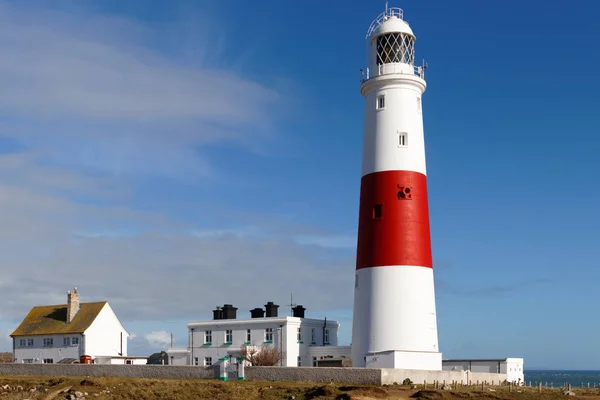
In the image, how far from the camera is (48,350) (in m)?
68.0

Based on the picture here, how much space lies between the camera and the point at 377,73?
147 feet

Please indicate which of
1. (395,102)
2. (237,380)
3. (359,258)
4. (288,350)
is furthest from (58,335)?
(395,102)

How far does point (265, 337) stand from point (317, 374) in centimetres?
1562

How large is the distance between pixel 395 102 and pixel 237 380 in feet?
56.9

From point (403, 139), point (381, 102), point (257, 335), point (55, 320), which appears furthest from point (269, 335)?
point (55, 320)

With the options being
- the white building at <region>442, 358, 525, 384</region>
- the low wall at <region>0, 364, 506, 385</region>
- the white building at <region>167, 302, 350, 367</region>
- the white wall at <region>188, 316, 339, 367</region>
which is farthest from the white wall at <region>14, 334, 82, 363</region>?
the white building at <region>442, 358, 525, 384</region>

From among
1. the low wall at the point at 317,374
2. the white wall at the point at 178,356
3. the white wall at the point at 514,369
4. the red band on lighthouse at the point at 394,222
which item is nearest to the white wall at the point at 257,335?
the white wall at the point at 178,356

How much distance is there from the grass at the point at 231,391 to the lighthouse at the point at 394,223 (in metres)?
4.07

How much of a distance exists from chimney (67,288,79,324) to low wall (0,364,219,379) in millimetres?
12212

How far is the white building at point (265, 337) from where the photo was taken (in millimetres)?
55250

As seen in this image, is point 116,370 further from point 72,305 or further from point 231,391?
point 72,305

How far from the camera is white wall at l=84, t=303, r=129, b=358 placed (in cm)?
6644

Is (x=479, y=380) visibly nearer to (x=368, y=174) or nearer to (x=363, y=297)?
(x=363, y=297)

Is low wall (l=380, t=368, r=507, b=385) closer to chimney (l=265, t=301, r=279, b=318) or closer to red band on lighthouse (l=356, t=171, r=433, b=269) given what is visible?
red band on lighthouse (l=356, t=171, r=433, b=269)
